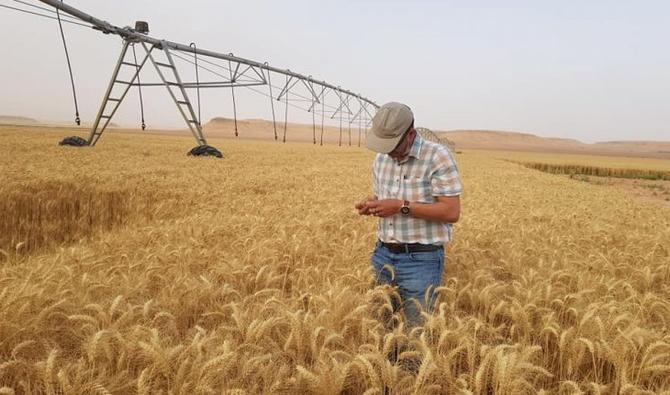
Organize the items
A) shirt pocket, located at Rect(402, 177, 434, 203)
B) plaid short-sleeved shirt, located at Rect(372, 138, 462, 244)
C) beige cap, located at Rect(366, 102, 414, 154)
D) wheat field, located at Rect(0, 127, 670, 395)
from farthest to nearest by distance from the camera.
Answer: shirt pocket, located at Rect(402, 177, 434, 203) < plaid short-sleeved shirt, located at Rect(372, 138, 462, 244) < beige cap, located at Rect(366, 102, 414, 154) < wheat field, located at Rect(0, 127, 670, 395)

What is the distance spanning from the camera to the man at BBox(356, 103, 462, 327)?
319 cm

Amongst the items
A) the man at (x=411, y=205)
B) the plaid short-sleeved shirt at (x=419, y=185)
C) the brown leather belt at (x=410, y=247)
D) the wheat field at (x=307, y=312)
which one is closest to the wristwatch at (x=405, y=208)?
the man at (x=411, y=205)

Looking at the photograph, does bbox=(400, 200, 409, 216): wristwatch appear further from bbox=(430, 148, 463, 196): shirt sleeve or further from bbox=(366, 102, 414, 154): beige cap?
bbox=(366, 102, 414, 154): beige cap

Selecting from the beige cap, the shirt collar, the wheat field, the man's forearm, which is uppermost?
the beige cap

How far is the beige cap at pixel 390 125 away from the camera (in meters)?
3.13

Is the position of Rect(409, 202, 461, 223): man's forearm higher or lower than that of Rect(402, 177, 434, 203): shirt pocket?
lower

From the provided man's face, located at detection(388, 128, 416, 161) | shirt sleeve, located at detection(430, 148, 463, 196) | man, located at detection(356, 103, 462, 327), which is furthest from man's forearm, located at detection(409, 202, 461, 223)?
man's face, located at detection(388, 128, 416, 161)

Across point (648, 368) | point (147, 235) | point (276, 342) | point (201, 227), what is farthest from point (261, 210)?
point (648, 368)

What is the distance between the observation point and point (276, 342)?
2.74m

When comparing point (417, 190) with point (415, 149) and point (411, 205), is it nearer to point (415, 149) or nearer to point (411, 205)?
point (411, 205)

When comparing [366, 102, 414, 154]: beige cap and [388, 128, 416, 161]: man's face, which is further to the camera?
[388, 128, 416, 161]: man's face

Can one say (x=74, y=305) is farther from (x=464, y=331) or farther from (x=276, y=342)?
(x=464, y=331)

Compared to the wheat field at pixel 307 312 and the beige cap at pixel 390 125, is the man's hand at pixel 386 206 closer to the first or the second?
the beige cap at pixel 390 125

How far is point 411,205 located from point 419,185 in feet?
0.77
